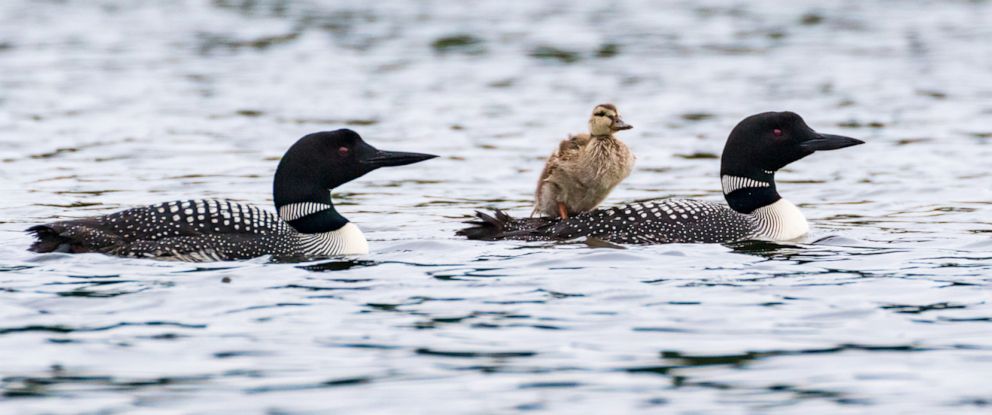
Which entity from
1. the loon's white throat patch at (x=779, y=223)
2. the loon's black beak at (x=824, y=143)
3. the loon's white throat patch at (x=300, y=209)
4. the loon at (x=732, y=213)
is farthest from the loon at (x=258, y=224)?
the loon's black beak at (x=824, y=143)

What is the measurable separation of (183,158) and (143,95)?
413 centimetres

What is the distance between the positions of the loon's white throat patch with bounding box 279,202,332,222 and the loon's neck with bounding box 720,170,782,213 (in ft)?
7.12

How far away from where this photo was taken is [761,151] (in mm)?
8633

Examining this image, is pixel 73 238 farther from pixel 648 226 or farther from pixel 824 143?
pixel 824 143

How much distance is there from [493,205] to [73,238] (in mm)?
3767

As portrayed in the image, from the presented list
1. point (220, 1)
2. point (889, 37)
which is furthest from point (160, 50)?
point (889, 37)

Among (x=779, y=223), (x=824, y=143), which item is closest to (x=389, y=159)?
(x=779, y=223)

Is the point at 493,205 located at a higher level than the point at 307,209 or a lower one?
lower

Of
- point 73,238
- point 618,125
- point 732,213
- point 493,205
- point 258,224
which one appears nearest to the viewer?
point 73,238

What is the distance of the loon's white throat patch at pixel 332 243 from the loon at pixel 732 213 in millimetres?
863

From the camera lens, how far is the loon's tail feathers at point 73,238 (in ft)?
25.0

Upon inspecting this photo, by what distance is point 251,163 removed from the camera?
12.7m

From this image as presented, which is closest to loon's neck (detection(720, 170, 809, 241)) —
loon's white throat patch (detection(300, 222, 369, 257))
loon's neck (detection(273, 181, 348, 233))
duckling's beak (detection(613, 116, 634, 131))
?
duckling's beak (detection(613, 116, 634, 131))

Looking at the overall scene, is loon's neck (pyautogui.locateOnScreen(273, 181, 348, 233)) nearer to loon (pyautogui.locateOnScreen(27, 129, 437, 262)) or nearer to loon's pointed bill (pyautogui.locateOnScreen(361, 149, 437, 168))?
loon (pyautogui.locateOnScreen(27, 129, 437, 262))
